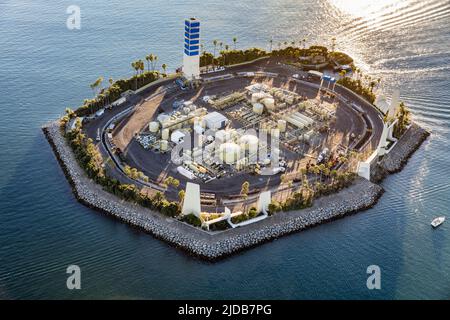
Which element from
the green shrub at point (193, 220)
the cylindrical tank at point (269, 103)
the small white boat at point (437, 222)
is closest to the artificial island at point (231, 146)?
→ the green shrub at point (193, 220)

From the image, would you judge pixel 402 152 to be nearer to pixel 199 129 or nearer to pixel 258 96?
pixel 258 96

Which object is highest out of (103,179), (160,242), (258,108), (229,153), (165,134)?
(258,108)

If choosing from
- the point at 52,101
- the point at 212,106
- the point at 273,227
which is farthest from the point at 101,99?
the point at 273,227

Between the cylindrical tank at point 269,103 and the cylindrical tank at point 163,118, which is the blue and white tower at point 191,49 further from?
the cylindrical tank at point 269,103

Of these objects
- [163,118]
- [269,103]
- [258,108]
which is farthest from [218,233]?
[269,103]
